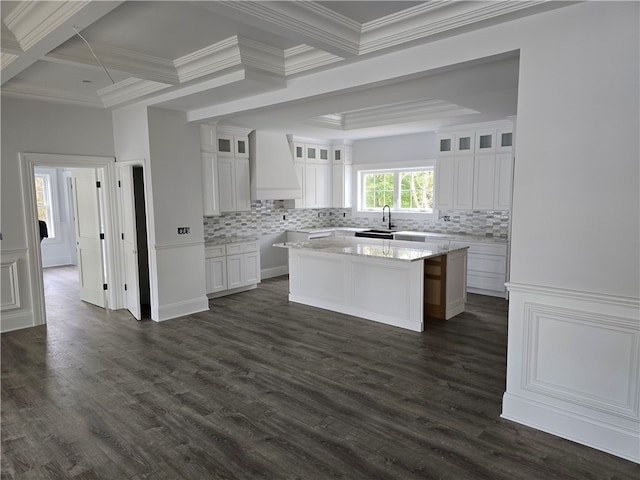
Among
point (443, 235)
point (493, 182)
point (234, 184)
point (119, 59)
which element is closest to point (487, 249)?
point (443, 235)

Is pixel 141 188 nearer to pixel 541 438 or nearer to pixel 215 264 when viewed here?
pixel 215 264

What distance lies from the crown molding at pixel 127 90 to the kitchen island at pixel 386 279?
267cm

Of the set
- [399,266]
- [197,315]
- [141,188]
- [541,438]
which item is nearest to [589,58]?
[541,438]

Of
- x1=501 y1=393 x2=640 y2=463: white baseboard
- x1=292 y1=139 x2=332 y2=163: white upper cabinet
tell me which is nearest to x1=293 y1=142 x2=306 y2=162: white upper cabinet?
x1=292 y1=139 x2=332 y2=163: white upper cabinet

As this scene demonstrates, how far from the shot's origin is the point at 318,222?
909 centimetres

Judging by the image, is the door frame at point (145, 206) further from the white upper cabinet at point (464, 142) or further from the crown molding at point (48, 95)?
the white upper cabinet at point (464, 142)

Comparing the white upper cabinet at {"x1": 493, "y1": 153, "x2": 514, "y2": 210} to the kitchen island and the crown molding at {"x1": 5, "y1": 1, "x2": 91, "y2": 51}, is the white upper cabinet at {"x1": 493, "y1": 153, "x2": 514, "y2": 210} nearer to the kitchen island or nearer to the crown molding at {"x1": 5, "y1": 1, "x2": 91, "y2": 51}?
the kitchen island

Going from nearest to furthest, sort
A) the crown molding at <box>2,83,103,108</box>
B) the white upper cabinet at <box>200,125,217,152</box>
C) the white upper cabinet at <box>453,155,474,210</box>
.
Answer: the crown molding at <box>2,83,103,108</box>, the white upper cabinet at <box>200,125,217,152</box>, the white upper cabinet at <box>453,155,474,210</box>

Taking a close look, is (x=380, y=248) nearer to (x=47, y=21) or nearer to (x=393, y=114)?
(x=393, y=114)

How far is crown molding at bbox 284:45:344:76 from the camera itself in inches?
144

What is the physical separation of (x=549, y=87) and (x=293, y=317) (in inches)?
154

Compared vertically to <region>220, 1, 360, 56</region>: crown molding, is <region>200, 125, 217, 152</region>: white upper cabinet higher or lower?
lower

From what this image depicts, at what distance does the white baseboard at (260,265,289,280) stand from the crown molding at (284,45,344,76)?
15.2 feet

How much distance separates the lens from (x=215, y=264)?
21.2 ft
